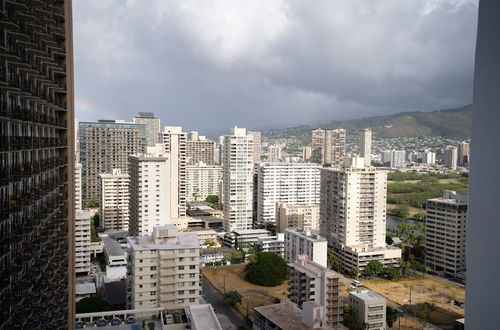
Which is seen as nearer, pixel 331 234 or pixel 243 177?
pixel 331 234

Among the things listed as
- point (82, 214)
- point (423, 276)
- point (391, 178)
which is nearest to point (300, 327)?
point (423, 276)

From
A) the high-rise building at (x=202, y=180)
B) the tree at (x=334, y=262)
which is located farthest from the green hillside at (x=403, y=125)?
the tree at (x=334, y=262)

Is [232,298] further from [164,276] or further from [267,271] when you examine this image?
[164,276]

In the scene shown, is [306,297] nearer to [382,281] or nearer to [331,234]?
[382,281]

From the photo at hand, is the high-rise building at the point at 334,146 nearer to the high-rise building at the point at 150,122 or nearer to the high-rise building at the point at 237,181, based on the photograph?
the high-rise building at the point at 150,122

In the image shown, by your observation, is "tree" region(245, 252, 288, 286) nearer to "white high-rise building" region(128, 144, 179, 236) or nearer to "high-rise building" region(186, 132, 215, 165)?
"white high-rise building" region(128, 144, 179, 236)

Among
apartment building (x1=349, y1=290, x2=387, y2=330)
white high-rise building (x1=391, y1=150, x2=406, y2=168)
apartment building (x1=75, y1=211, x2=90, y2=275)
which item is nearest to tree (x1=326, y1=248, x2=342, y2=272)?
apartment building (x1=349, y1=290, x2=387, y2=330)
